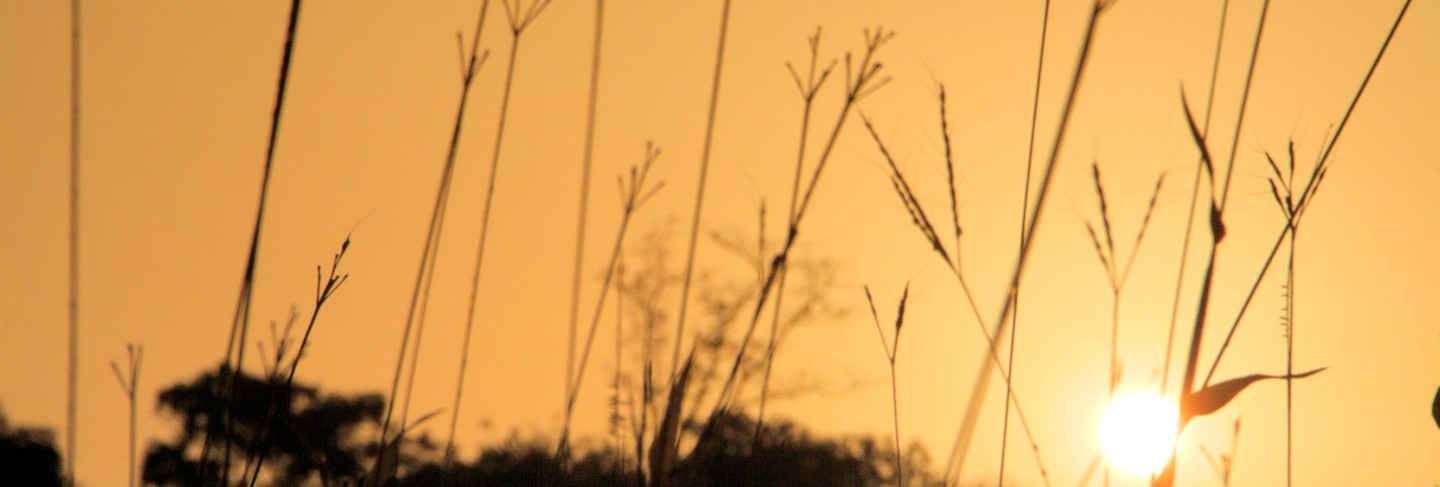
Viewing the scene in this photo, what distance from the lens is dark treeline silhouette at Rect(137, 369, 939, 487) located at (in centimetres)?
71

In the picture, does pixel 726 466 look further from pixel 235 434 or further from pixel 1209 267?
pixel 1209 267

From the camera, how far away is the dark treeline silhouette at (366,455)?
28.0 inches

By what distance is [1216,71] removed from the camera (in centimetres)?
74

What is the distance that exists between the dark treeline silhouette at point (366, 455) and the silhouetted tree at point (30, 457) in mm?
109

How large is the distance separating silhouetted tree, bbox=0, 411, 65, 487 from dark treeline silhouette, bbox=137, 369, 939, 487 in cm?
11

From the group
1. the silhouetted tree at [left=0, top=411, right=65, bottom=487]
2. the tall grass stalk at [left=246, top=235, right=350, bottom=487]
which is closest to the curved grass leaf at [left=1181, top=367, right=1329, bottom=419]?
the tall grass stalk at [left=246, top=235, right=350, bottom=487]

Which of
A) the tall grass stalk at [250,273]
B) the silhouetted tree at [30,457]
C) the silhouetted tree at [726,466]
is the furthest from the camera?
the silhouetted tree at [30,457]

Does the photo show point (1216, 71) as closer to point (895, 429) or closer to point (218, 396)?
point (895, 429)

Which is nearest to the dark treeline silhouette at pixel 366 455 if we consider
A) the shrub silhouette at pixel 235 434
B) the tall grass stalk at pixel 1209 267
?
the shrub silhouette at pixel 235 434

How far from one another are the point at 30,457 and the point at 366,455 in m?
0.81

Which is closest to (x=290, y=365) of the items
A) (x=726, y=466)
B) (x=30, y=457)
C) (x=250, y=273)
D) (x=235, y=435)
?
(x=250, y=273)

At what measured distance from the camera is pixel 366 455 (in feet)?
3.05

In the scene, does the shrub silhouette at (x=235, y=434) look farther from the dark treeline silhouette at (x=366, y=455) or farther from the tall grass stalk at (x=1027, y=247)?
the tall grass stalk at (x=1027, y=247)

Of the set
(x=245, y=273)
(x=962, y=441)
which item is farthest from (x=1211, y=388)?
(x=245, y=273)
